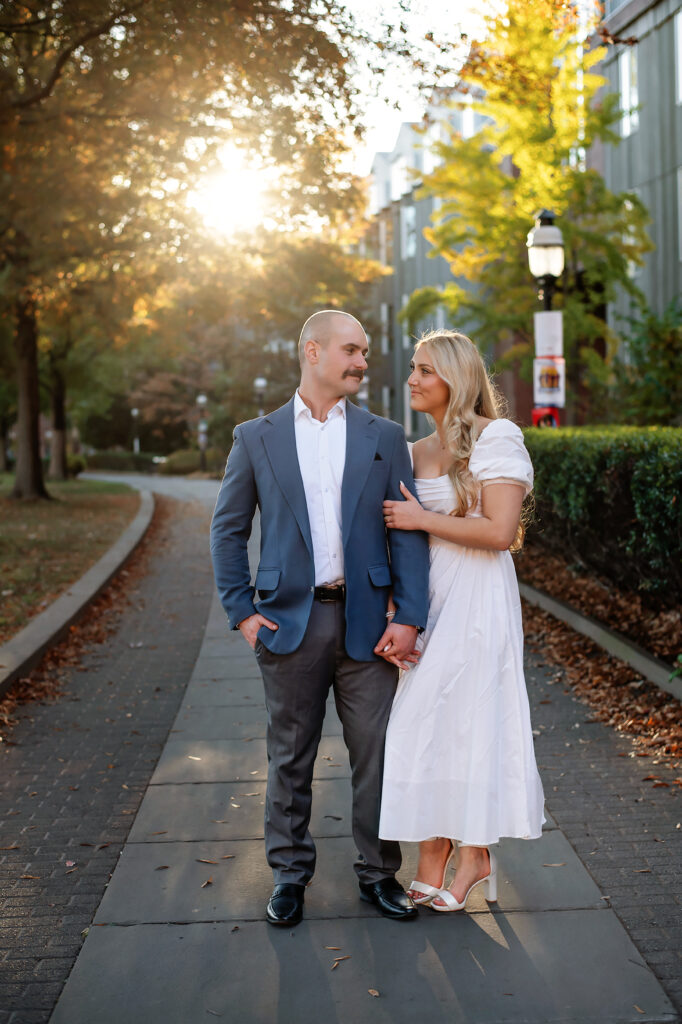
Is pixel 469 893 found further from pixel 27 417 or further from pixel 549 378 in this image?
pixel 27 417

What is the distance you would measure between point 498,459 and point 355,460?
1.63 feet

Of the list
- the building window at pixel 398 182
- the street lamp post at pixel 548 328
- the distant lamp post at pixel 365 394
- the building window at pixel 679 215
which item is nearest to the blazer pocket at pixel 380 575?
the street lamp post at pixel 548 328

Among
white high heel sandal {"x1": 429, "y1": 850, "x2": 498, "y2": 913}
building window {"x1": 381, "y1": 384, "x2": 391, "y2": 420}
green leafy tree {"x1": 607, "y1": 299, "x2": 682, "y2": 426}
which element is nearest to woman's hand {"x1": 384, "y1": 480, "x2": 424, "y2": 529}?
white high heel sandal {"x1": 429, "y1": 850, "x2": 498, "y2": 913}

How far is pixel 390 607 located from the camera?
405 centimetres

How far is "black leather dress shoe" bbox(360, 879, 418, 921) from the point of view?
404cm

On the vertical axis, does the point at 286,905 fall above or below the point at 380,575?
below

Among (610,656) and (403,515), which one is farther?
(610,656)

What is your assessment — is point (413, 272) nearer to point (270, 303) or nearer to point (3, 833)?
point (270, 303)

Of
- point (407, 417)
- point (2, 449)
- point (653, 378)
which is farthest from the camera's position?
point (2, 449)

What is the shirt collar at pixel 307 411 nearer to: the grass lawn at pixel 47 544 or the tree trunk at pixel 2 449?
the grass lawn at pixel 47 544

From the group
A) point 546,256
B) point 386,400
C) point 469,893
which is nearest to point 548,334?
point 546,256

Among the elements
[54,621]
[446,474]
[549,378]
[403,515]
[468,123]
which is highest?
[468,123]

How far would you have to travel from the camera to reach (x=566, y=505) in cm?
980

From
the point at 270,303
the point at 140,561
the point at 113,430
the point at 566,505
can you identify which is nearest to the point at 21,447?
the point at 270,303
